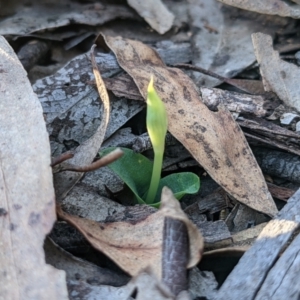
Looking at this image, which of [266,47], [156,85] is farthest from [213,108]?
[266,47]

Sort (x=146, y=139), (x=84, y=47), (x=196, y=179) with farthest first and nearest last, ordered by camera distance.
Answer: (x=84, y=47)
(x=146, y=139)
(x=196, y=179)

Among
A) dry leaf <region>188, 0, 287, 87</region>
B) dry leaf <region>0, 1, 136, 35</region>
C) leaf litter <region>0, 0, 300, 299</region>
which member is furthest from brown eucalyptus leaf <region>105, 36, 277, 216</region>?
dry leaf <region>0, 1, 136, 35</region>

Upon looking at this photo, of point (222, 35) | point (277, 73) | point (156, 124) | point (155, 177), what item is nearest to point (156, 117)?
point (156, 124)

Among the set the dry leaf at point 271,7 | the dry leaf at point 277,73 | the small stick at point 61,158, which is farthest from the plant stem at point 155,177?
the dry leaf at point 271,7

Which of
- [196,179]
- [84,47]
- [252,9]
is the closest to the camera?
[196,179]

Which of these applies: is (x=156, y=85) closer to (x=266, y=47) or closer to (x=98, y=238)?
(x=266, y=47)

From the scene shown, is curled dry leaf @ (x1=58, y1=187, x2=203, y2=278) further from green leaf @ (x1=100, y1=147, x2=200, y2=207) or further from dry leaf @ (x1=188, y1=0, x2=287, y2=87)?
dry leaf @ (x1=188, y1=0, x2=287, y2=87)

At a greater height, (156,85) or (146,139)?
(156,85)

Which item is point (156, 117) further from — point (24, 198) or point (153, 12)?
point (153, 12)
